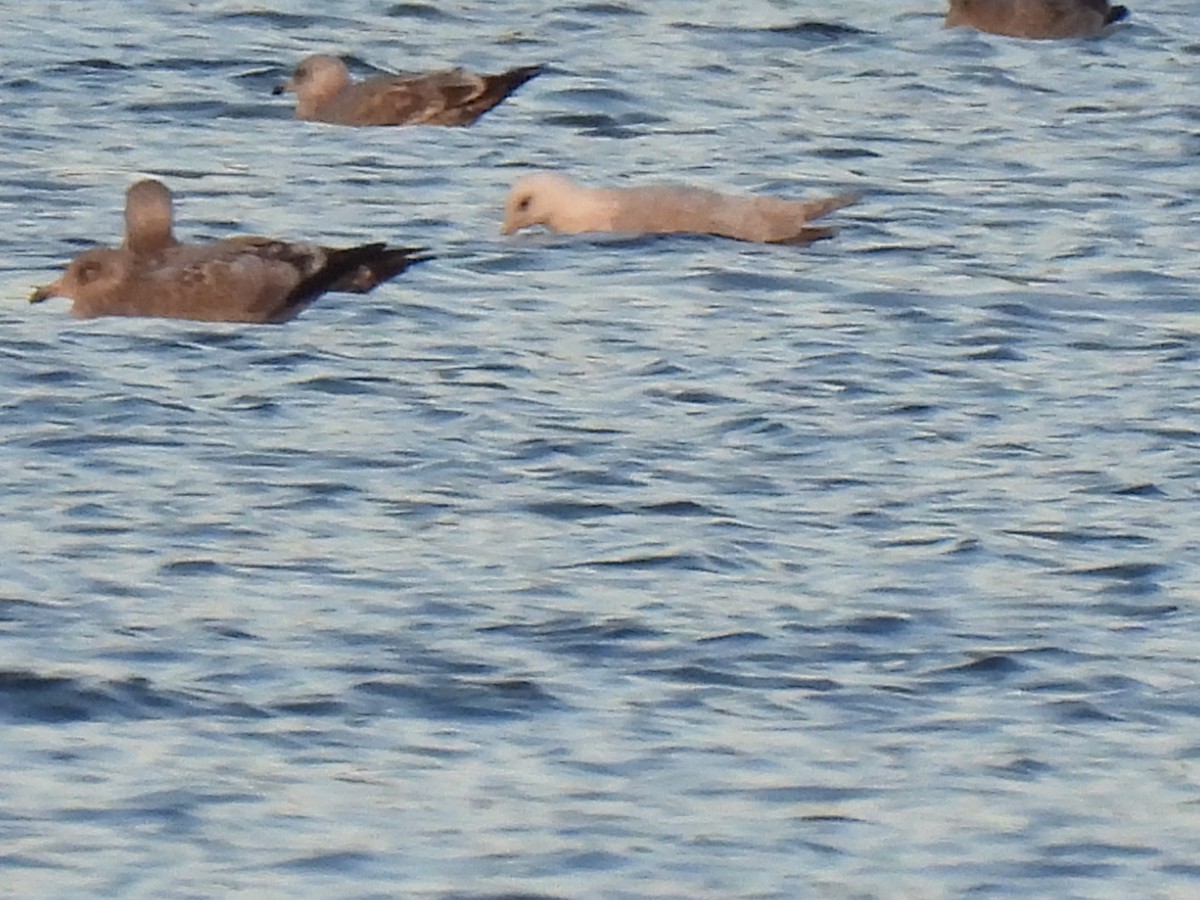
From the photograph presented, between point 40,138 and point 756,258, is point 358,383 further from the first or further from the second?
point 40,138

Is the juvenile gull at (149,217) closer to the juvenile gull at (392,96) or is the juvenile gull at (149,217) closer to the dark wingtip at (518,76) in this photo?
the juvenile gull at (392,96)

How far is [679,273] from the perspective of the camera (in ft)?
48.1

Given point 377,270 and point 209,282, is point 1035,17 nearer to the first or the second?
point 377,270

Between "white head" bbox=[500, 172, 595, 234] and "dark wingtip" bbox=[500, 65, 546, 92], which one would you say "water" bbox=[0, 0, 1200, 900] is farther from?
"dark wingtip" bbox=[500, 65, 546, 92]

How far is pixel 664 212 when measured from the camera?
1531cm

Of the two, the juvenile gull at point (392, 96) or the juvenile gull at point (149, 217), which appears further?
the juvenile gull at point (392, 96)

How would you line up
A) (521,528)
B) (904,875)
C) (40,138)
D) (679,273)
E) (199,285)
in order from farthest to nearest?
(40,138) < (679,273) < (199,285) < (521,528) < (904,875)

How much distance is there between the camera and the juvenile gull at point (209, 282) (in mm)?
13633

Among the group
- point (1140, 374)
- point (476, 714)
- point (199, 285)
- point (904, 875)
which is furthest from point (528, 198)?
point (904, 875)

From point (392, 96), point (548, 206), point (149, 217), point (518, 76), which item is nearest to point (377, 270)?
point (149, 217)

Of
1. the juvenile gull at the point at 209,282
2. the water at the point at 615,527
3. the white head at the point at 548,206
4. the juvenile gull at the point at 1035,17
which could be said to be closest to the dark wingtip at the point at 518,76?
the water at the point at 615,527

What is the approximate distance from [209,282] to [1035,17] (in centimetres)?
867

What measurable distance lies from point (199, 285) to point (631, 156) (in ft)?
14.0

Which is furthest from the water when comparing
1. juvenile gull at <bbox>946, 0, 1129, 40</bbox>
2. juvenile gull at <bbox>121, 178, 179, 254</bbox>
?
juvenile gull at <bbox>946, 0, 1129, 40</bbox>
